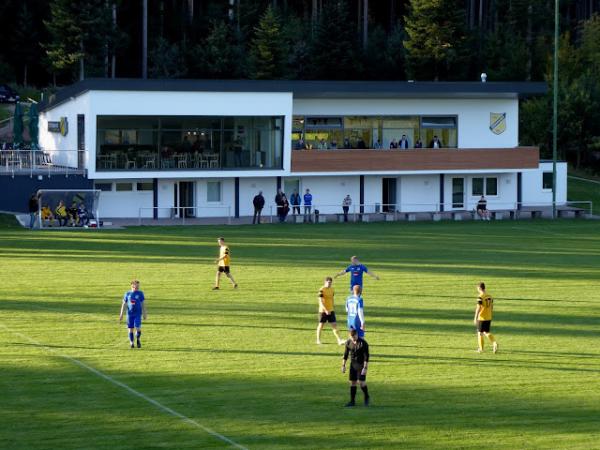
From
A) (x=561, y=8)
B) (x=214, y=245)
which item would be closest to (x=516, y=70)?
(x=561, y=8)

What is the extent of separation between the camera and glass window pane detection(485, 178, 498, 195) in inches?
2778

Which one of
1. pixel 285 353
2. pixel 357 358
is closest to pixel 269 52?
pixel 285 353

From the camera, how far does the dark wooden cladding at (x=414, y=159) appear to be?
65125 millimetres

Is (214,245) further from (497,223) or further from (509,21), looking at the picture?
(509,21)

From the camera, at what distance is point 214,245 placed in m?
51.1

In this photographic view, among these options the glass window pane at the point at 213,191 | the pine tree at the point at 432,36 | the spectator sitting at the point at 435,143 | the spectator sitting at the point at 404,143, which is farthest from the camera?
the pine tree at the point at 432,36

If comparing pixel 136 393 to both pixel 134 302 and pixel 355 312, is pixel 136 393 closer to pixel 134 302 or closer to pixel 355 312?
pixel 134 302

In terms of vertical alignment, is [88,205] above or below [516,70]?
below

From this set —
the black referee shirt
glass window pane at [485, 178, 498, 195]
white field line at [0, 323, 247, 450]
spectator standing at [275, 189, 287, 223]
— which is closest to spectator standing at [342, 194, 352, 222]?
spectator standing at [275, 189, 287, 223]

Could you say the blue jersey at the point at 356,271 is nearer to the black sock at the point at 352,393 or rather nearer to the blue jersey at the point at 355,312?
the blue jersey at the point at 355,312

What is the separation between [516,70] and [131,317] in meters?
79.3

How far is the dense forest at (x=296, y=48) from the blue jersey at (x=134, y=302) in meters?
63.0

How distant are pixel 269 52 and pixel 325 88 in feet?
99.8

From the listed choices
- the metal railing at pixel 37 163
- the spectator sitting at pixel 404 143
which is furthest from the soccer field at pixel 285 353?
the spectator sitting at pixel 404 143
